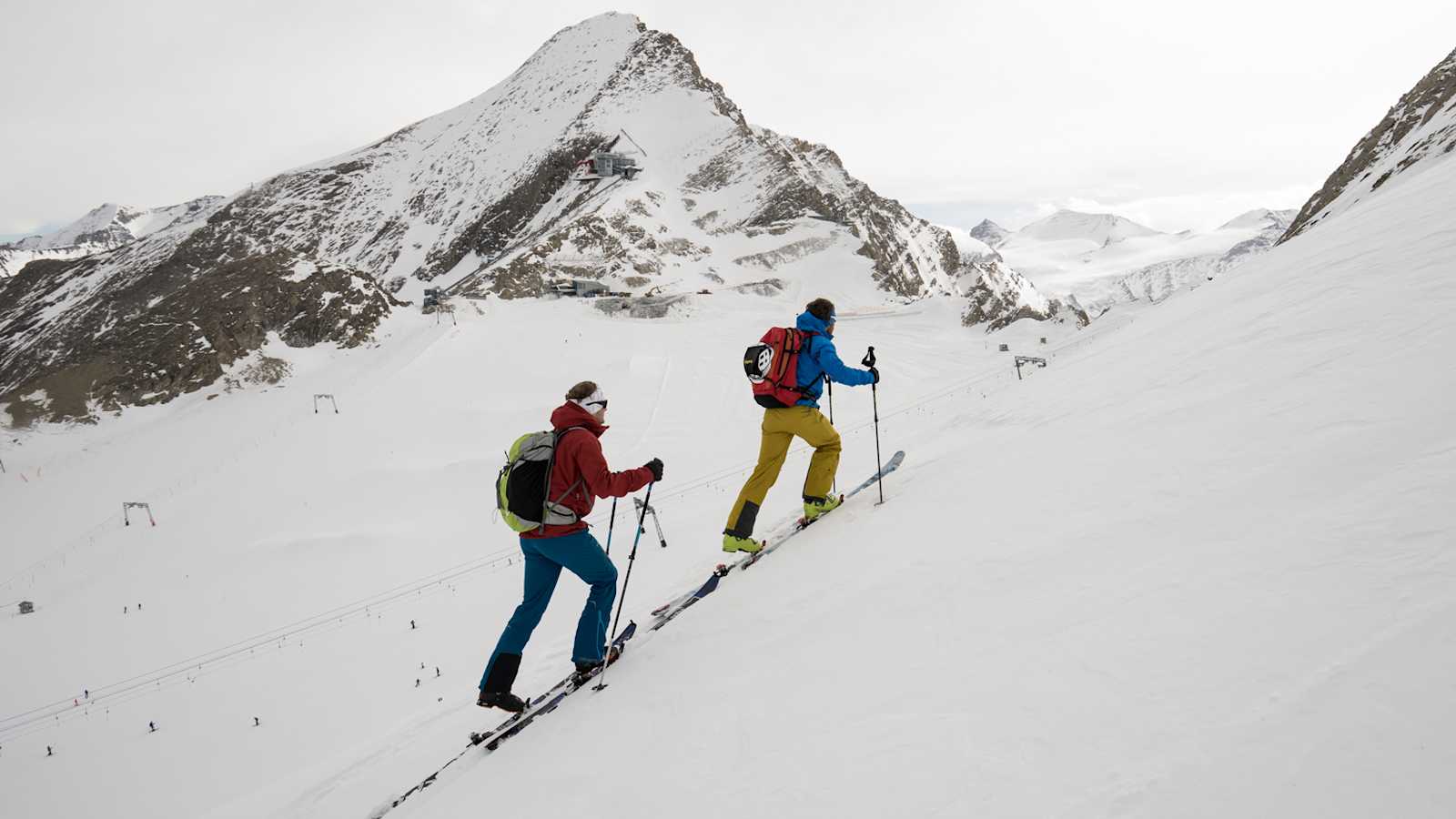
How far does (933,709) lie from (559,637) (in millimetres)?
5138

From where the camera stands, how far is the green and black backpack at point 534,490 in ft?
15.4

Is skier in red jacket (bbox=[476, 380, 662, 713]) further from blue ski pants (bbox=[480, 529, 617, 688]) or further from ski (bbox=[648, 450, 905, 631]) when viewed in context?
ski (bbox=[648, 450, 905, 631])

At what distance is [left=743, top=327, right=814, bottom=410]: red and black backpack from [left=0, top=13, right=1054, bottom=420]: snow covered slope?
3760 cm

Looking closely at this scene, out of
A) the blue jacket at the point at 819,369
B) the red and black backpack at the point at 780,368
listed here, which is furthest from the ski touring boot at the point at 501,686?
the blue jacket at the point at 819,369

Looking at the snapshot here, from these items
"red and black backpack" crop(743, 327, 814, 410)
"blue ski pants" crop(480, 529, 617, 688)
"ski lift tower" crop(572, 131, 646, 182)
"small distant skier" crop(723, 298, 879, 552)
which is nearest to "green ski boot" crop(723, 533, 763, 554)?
"small distant skier" crop(723, 298, 879, 552)

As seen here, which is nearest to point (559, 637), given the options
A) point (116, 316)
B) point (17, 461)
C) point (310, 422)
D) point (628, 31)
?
point (310, 422)

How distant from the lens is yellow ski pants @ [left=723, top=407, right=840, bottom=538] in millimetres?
6262

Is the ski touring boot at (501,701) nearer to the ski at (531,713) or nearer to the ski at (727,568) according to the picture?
the ski at (531,713)

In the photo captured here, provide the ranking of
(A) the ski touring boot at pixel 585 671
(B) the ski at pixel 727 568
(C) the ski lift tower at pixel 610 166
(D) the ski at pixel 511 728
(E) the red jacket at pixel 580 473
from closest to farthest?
(D) the ski at pixel 511 728 → (E) the red jacket at pixel 580 473 → (A) the ski touring boot at pixel 585 671 → (B) the ski at pixel 727 568 → (C) the ski lift tower at pixel 610 166

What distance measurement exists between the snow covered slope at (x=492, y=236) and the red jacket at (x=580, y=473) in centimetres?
3794

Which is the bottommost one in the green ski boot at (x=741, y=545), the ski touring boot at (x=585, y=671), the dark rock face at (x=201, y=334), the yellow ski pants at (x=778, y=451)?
the ski touring boot at (x=585, y=671)

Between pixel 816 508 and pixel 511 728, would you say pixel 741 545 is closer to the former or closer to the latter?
pixel 816 508

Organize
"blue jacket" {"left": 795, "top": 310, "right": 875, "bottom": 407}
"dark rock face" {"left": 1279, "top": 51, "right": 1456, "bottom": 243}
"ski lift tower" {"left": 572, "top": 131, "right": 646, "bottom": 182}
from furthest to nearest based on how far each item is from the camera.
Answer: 1. "ski lift tower" {"left": 572, "top": 131, "right": 646, "bottom": 182}
2. "dark rock face" {"left": 1279, "top": 51, "right": 1456, "bottom": 243}
3. "blue jacket" {"left": 795, "top": 310, "right": 875, "bottom": 407}

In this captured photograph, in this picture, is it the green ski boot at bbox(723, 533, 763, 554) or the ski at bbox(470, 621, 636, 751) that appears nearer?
the ski at bbox(470, 621, 636, 751)
